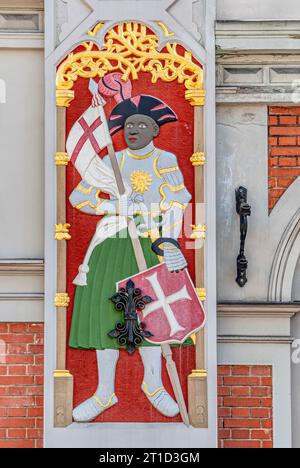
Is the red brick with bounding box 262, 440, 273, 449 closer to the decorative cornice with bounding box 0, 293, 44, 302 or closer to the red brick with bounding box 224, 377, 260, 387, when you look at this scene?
the red brick with bounding box 224, 377, 260, 387

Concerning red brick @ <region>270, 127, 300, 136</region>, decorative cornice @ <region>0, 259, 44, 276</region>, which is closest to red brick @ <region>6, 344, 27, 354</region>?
decorative cornice @ <region>0, 259, 44, 276</region>

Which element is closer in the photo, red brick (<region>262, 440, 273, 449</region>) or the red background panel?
the red background panel

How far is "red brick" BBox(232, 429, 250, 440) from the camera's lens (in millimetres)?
8438

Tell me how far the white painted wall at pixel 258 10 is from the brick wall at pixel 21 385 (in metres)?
2.48

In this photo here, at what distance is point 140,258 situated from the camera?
27.5 feet

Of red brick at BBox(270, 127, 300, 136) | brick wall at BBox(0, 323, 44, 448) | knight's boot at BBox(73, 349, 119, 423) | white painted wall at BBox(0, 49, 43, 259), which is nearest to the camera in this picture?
knight's boot at BBox(73, 349, 119, 423)

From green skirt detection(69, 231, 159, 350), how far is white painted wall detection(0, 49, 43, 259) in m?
0.41

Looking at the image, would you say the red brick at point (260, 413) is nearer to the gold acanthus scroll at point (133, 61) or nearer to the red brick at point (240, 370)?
the red brick at point (240, 370)

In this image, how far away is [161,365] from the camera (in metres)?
8.34

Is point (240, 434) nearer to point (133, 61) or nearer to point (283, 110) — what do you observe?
point (283, 110)

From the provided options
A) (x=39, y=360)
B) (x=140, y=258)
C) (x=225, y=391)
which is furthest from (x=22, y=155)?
(x=225, y=391)

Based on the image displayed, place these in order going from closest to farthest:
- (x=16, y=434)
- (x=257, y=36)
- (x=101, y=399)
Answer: (x=101, y=399) < (x=16, y=434) < (x=257, y=36)

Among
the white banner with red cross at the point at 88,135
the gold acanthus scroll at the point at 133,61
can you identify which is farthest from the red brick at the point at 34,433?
the gold acanthus scroll at the point at 133,61

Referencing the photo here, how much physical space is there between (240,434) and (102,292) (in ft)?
4.33
